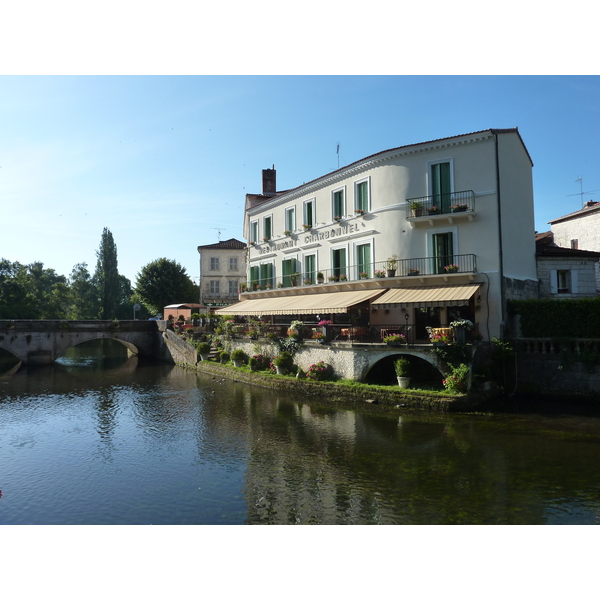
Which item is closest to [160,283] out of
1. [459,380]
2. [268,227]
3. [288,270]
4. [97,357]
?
[97,357]

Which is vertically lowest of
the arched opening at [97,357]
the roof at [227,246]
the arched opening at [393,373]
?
the arched opening at [97,357]

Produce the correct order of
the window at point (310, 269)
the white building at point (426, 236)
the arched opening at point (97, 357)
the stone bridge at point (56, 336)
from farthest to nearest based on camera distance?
the arched opening at point (97, 357) < the stone bridge at point (56, 336) < the window at point (310, 269) < the white building at point (426, 236)

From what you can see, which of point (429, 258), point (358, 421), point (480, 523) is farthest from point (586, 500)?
point (429, 258)

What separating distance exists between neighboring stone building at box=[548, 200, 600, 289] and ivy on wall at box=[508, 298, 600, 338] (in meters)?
10.6

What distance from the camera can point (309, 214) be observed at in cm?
2769

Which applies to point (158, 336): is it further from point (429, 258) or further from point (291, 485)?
point (291, 485)

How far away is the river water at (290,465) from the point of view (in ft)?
29.0

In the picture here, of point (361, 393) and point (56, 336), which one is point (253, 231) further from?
point (361, 393)

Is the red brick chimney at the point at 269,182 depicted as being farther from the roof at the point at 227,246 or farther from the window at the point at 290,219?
the roof at the point at 227,246

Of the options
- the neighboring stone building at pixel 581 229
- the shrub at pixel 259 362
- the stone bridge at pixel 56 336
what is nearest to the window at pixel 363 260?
the shrub at pixel 259 362

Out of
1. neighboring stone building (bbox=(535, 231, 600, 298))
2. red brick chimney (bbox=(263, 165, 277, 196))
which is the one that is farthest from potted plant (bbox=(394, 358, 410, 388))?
red brick chimney (bbox=(263, 165, 277, 196))

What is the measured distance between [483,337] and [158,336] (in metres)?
28.1

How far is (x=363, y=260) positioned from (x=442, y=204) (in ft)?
17.0

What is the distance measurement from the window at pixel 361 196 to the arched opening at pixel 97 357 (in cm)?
2306
